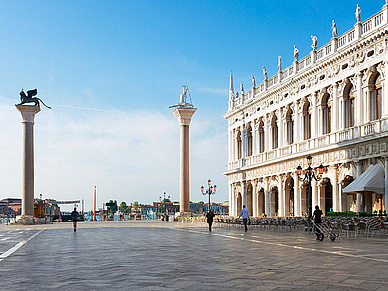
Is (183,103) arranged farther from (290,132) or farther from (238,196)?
(290,132)

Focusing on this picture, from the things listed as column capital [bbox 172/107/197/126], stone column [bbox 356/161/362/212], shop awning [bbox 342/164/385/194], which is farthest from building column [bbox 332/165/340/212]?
column capital [bbox 172/107/197/126]

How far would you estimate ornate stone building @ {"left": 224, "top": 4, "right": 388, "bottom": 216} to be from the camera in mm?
31797

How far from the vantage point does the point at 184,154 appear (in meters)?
54.0

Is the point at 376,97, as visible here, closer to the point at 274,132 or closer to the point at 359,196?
the point at 359,196

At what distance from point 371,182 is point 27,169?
3097cm

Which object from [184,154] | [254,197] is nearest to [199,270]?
[254,197]

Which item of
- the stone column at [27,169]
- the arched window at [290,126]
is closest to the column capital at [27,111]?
the stone column at [27,169]

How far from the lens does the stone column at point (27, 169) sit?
161 ft

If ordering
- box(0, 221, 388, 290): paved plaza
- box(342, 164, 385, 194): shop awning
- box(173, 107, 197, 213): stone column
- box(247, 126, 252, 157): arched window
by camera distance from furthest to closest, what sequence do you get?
box(173, 107, 197, 213): stone column → box(247, 126, 252, 157): arched window → box(342, 164, 385, 194): shop awning → box(0, 221, 388, 290): paved plaza

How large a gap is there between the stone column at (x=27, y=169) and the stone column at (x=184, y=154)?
13857mm

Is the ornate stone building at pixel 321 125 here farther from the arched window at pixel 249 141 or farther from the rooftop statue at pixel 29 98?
the rooftop statue at pixel 29 98

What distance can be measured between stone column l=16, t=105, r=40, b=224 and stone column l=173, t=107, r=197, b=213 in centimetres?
1386

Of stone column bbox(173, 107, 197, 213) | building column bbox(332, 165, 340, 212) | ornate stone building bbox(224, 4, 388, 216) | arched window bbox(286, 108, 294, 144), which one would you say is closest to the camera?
ornate stone building bbox(224, 4, 388, 216)

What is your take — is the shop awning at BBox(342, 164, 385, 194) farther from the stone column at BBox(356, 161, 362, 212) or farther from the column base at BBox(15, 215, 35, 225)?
the column base at BBox(15, 215, 35, 225)
